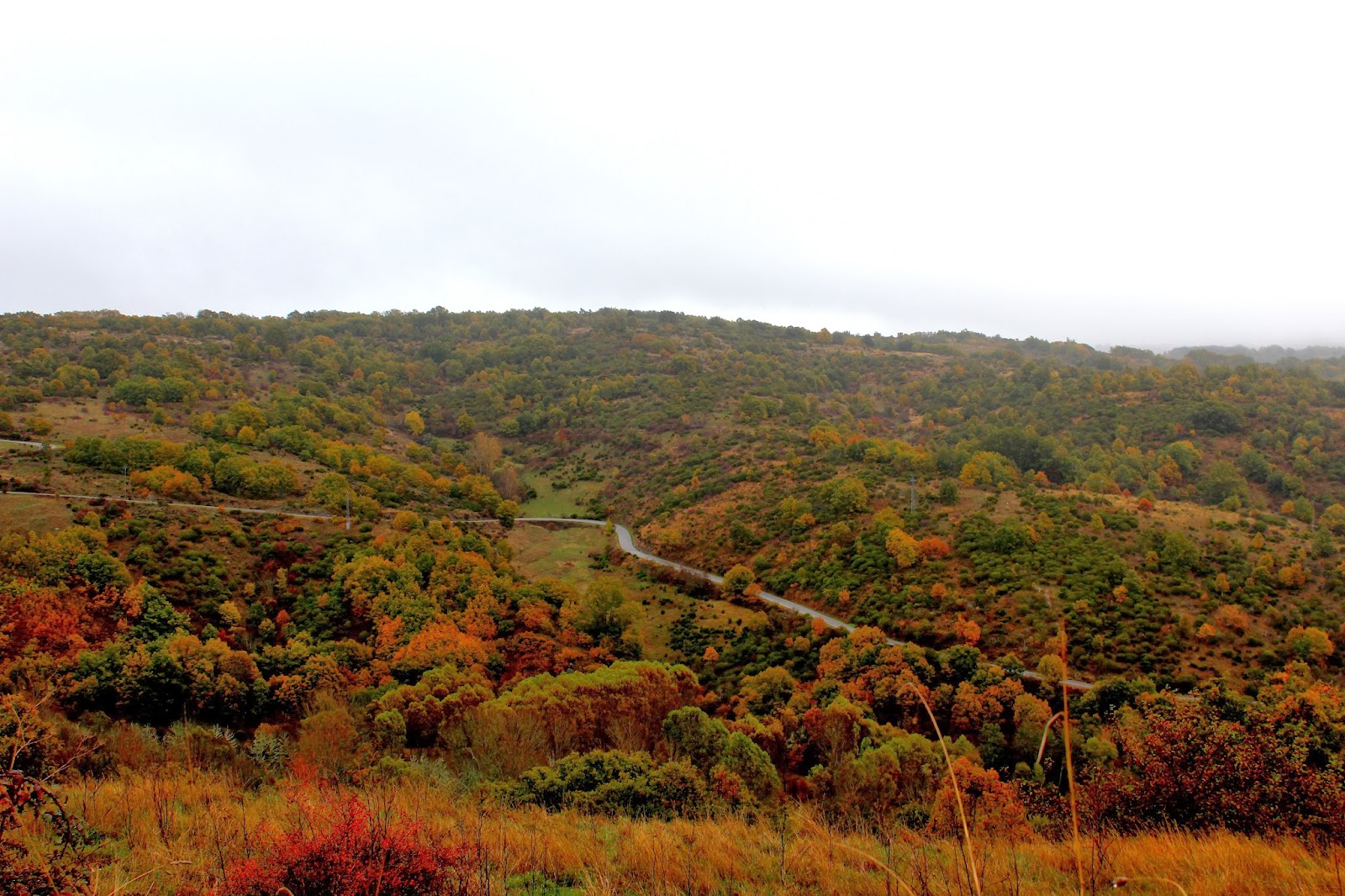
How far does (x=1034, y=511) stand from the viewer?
1962 inches

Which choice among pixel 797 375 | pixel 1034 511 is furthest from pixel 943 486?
pixel 797 375

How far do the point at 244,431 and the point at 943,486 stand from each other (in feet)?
217

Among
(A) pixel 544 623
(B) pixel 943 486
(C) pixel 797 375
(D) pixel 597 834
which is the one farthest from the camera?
(C) pixel 797 375

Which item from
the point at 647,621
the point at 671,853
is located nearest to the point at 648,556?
the point at 647,621

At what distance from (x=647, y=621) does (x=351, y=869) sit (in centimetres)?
4010

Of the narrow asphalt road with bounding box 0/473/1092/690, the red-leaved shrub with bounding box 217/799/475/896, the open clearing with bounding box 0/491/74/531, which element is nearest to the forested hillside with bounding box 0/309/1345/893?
the red-leaved shrub with bounding box 217/799/475/896

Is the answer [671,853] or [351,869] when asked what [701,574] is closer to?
[671,853]

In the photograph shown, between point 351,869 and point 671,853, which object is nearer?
point 351,869

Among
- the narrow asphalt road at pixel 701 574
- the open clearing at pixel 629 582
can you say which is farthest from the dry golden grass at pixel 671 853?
the open clearing at pixel 629 582

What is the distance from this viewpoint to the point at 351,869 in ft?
17.0

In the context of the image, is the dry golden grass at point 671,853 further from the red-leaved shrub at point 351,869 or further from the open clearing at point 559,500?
the open clearing at point 559,500

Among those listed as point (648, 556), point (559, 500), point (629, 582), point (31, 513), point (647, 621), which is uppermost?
point (31, 513)

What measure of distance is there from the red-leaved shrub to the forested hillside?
0.13 ft

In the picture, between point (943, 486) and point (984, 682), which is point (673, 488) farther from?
point (984, 682)
